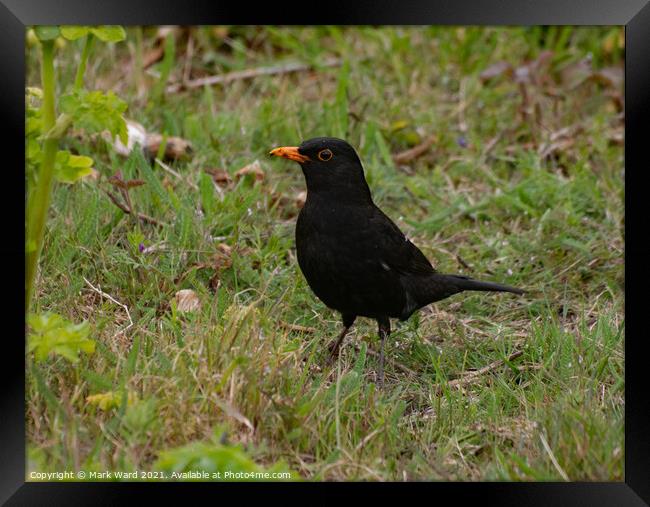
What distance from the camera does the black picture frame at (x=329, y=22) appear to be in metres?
3.02

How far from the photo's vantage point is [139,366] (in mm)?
3789

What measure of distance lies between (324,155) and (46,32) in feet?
5.65

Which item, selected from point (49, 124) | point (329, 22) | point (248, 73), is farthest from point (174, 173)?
point (329, 22)

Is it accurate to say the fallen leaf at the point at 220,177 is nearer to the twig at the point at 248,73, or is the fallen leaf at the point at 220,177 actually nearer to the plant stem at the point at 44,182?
the twig at the point at 248,73

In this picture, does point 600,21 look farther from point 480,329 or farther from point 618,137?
point 618,137

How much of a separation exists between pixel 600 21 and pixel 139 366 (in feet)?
7.06

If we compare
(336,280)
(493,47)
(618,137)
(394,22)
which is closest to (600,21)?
(394,22)

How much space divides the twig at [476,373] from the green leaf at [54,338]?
1.83 m

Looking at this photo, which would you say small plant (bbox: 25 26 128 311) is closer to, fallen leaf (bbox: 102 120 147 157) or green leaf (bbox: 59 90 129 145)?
green leaf (bbox: 59 90 129 145)

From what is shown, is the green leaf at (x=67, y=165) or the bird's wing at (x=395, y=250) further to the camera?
the bird's wing at (x=395, y=250)

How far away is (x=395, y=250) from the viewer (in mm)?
4746

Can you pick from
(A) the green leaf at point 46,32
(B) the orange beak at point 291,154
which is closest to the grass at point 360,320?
(B) the orange beak at point 291,154

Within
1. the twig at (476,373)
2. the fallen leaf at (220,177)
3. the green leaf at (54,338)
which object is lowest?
the twig at (476,373)

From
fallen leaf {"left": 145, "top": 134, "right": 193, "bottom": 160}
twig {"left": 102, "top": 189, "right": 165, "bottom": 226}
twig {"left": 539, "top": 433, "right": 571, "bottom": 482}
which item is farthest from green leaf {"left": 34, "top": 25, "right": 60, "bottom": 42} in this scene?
fallen leaf {"left": 145, "top": 134, "right": 193, "bottom": 160}
